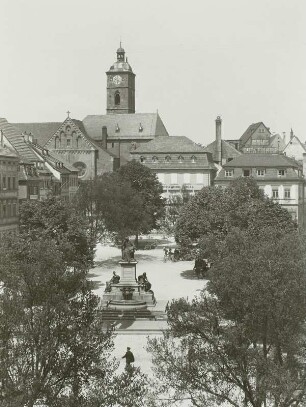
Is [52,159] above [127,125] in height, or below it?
below

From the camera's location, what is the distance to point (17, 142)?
80.2 metres

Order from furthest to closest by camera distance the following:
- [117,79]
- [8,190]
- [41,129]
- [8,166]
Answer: [117,79] → [41,129] → [8,166] → [8,190]

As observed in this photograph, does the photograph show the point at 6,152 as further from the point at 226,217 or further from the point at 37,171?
the point at 226,217

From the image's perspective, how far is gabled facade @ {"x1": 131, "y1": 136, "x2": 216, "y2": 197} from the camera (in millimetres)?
96625

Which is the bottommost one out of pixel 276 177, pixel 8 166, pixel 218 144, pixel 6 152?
pixel 8 166

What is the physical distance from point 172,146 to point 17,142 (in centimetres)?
2633

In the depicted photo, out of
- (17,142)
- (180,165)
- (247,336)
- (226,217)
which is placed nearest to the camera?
(247,336)

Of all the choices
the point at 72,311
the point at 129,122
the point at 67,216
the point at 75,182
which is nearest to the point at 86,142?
the point at 75,182

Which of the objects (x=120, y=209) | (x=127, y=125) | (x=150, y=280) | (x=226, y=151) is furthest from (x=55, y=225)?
(x=127, y=125)

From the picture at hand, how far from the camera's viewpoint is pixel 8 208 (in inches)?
2425

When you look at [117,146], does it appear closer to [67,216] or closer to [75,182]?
[75,182]

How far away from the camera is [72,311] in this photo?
17.8 metres

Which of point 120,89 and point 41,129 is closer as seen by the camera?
point 41,129

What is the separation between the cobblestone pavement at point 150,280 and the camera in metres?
29.4
